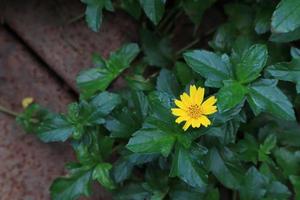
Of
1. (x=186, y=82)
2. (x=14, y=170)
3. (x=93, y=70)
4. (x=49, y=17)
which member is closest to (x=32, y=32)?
(x=49, y=17)

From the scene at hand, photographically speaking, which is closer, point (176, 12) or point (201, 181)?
point (201, 181)

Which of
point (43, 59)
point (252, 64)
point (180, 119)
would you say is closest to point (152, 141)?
point (180, 119)

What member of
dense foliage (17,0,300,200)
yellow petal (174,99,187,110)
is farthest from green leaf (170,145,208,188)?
yellow petal (174,99,187,110)

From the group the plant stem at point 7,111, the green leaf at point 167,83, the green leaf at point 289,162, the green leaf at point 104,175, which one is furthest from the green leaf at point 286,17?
the plant stem at point 7,111

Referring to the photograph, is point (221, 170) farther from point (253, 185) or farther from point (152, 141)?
point (152, 141)

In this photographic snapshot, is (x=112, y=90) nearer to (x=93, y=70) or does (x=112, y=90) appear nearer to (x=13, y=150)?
(x=93, y=70)

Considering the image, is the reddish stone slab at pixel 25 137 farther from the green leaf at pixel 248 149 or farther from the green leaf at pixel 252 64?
the green leaf at pixel 252 64

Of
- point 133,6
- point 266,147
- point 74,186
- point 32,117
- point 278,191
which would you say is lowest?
point 278,191
